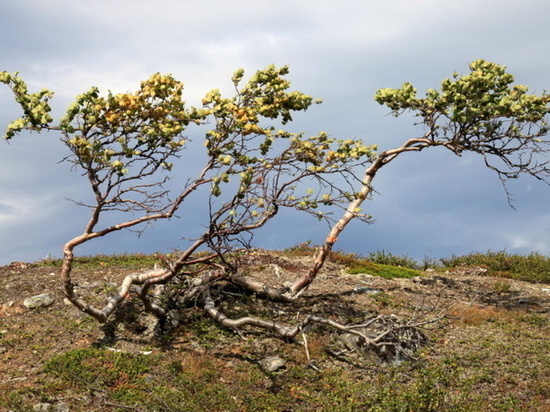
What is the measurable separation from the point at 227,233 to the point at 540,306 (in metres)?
13.3

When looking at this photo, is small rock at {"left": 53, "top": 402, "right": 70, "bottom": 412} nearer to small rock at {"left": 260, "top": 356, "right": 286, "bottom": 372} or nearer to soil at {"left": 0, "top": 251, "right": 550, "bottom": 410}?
soil at {"left": 0, "top": 251, "right": 550, "bottom": 410}

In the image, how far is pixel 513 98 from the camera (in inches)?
864

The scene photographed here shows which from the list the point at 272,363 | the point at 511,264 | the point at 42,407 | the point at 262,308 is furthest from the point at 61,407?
the point at 511,264

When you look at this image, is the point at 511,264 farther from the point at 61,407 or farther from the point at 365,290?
the point at 61,407

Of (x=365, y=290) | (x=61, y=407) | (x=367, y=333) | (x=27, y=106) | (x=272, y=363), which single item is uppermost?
(x=27, y=106)

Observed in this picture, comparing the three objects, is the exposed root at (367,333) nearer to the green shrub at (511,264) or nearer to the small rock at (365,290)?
the small rock at (365,290)

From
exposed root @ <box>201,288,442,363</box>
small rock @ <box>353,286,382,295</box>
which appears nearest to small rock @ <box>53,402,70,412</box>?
exposed root @ <box>201,288,442,363</box>

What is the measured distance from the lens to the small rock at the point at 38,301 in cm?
1780

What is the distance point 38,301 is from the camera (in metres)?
17.9

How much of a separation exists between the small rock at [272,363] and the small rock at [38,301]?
7.10 metres

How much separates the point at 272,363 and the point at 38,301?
7626mm

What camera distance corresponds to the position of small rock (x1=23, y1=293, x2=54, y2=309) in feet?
58.4

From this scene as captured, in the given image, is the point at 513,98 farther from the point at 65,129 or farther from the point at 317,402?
the point at 65,129

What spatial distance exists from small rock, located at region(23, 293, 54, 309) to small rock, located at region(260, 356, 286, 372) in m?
7.10
